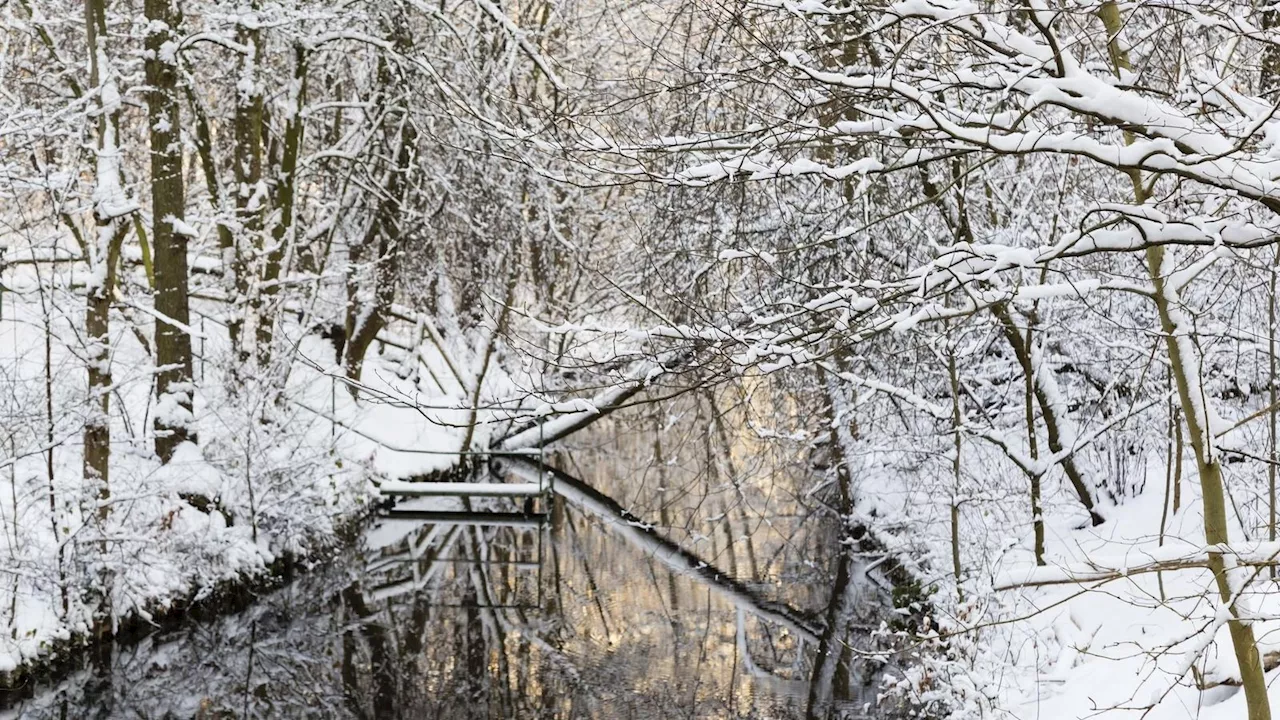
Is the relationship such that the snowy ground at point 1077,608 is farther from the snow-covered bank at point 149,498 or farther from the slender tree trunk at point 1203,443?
the snow-covered bank at point 149,498

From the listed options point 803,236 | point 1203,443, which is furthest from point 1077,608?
point 1203,443

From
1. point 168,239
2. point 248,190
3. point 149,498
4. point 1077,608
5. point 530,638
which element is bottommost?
point 530,638

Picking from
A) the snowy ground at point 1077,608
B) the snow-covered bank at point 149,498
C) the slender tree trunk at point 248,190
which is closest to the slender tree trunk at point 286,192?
the slender tree trunk at point 248,190

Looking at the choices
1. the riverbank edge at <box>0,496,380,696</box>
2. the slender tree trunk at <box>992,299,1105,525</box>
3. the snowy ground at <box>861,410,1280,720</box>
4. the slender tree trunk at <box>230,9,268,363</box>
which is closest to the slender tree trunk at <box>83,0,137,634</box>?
the riverbank edge at <box>0,496,380,696</box>

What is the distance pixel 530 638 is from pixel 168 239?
18.0 ft

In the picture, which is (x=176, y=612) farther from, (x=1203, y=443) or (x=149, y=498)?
(x=1203, y=443)

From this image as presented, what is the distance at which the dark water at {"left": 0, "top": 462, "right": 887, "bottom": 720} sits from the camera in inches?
352

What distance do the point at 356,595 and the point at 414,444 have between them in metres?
5.40

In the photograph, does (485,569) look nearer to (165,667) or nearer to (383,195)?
(165,667)

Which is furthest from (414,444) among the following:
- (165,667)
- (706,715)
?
(706,715)

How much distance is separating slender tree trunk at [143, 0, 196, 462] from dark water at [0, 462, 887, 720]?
6.82 ft

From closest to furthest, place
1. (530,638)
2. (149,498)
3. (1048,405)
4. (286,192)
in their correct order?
(1048,405) → (149,498) → (530,638) → (286,192)

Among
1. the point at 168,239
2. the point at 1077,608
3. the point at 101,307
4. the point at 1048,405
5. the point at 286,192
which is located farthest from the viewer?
the point at 286,192

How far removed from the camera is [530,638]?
1076 cm
